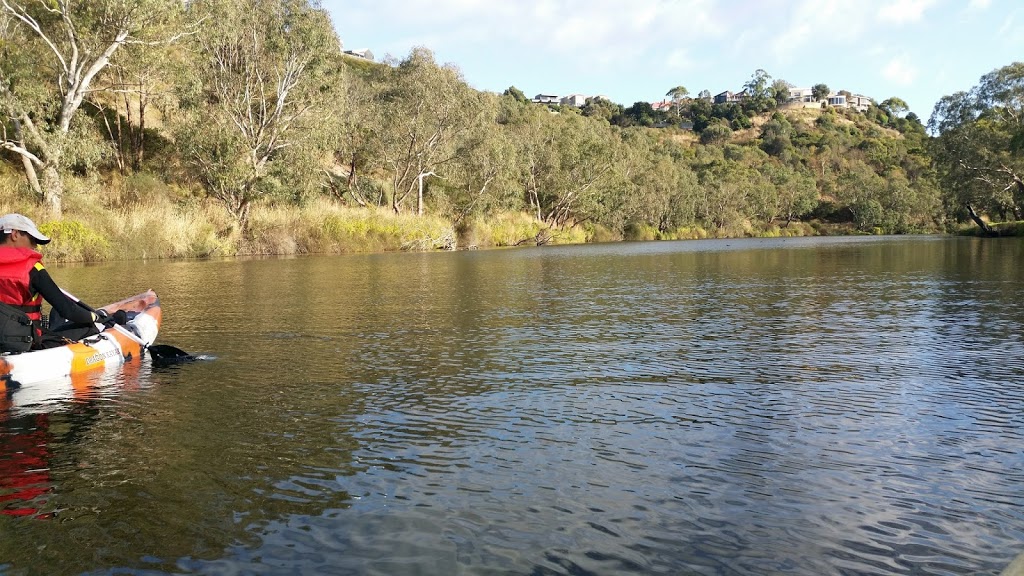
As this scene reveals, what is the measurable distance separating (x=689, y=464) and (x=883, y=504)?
146 cm

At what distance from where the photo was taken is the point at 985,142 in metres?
63.9

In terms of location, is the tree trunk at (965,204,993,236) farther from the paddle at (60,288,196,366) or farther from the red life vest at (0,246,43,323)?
the red life vest at (0,246,43,323)

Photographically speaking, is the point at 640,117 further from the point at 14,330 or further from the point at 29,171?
the point at 14,330

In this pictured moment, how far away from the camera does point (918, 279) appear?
2319 centimetres

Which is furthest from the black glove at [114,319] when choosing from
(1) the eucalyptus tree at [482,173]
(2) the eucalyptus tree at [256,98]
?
(1) the eucalyptus tree at [482,173]

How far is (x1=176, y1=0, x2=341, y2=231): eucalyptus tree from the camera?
41281 mm

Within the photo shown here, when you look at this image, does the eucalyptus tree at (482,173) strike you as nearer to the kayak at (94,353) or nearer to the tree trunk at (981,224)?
the tree trunk at (981,224)

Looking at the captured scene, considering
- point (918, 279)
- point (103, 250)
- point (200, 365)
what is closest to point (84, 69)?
point (103, 250)

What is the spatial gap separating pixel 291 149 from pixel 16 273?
3730cm

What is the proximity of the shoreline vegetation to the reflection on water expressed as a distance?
2921cm

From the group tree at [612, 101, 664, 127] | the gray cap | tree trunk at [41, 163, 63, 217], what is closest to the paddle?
the gray cap

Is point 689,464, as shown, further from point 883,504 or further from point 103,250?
point 103,250

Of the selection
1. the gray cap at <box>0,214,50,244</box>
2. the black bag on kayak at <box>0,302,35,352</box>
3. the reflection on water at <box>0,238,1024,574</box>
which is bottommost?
the reflection on water at <box>0,238,1024,574</box>

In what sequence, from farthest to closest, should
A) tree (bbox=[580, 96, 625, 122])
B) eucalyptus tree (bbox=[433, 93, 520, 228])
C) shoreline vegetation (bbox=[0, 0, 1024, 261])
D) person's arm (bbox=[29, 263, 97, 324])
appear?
tree (bbox=[580, 96, 625, 122]) < eucalyptus tree (bbox=[433, 93, 520, 228]) < shoreline vegetation (bbox=[0, 0, 1024, 261]) < person's arm (bbox=[29, 263, 97, 324])
